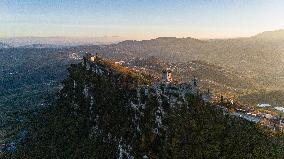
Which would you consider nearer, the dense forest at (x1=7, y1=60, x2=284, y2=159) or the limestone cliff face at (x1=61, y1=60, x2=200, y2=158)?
the dense forest at (x1=7, y1=60, x2=284, y2=159)

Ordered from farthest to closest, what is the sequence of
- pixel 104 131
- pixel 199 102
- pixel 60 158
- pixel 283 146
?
pixel 60 158 → pixel 104 131 → pixel 199 102 → pixel 283 146

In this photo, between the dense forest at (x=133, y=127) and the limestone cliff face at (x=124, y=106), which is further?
the limestone cliff face at (x=124, y=106)

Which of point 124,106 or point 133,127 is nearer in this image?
point 133,127

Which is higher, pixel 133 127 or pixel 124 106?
pixel 124 106

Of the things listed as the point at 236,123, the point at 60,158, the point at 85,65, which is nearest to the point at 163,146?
the point at 236,123

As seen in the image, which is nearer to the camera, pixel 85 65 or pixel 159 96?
pixel 159 96

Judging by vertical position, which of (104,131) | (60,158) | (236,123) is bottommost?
(60,158)

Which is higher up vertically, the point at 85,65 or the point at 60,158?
the point at 85,65

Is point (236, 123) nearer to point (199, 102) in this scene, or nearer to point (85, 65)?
point (199, 102)
